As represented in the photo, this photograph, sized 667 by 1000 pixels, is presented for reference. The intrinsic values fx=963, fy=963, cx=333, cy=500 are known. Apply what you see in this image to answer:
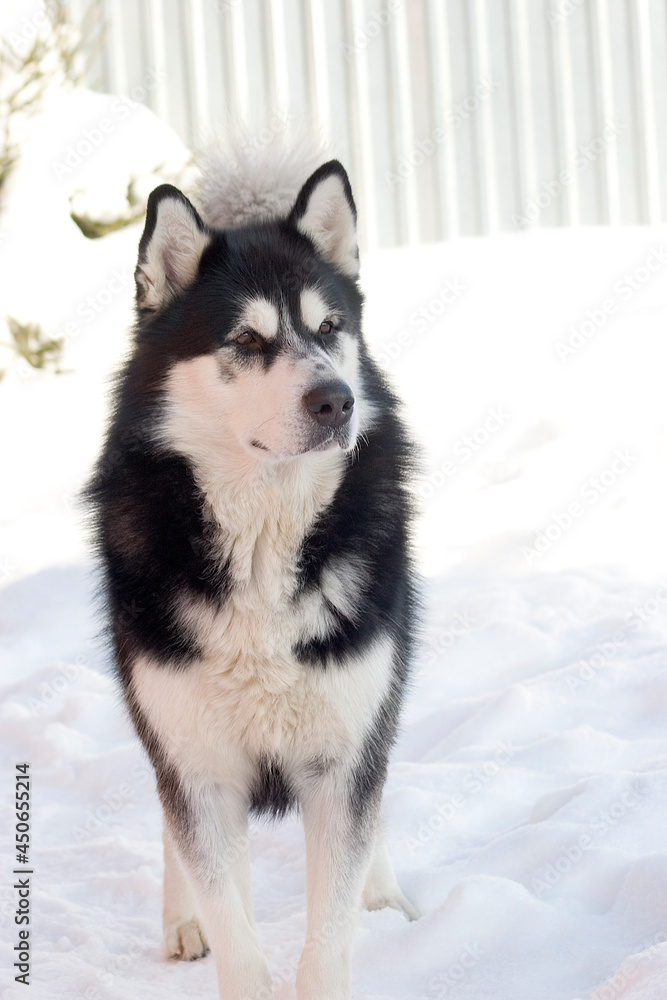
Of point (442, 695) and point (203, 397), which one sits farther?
point (442, 695)

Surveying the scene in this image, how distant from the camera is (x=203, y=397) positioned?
218 centimetres

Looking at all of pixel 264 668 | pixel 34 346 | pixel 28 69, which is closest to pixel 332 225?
pixel 264 668

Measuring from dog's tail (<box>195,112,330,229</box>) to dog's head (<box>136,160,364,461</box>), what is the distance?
0.55 meters

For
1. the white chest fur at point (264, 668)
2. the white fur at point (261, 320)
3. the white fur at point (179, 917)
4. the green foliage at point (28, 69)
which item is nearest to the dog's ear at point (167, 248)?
the white fur at point (261, 320)

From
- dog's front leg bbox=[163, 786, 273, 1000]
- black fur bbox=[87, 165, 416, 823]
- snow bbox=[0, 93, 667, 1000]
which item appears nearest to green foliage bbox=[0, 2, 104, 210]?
snow bbox=[0, 93, 667, 1000]

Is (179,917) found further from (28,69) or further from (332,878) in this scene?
(28,69)

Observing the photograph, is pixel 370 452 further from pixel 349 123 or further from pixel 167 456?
pixel 349 123

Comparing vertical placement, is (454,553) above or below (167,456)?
below

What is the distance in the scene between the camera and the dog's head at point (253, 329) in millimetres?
2074

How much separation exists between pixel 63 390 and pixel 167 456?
4.84 m

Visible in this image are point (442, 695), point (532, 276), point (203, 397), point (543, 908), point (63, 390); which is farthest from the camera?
point (532, 276)

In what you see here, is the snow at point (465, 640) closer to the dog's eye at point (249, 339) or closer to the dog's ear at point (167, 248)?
the dog's ear at point (167, 248)

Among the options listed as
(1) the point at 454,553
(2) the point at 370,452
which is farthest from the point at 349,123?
(2) the point at 370,452

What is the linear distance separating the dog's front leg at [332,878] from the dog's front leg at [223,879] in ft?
0.37
